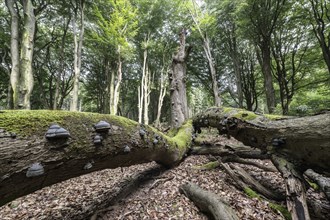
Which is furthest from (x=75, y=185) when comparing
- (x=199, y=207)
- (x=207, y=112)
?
(x=207, y=112)

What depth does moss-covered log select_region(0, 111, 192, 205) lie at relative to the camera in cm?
140

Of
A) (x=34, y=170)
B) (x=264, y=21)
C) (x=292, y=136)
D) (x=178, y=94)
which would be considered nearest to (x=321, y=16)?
(x=264, y=21)

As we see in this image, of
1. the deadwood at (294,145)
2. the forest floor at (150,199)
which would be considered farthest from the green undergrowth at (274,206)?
the deadwood at (294,145)

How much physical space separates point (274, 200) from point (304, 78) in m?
16.0

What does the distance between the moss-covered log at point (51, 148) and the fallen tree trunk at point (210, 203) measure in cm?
126

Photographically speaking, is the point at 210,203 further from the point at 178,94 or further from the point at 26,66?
the point at 26,66

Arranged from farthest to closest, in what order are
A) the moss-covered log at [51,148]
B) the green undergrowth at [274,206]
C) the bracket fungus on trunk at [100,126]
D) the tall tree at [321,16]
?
the tall tree at [321,16]
the green undergrowth at [274,206]
the bracket fungus on trunk at [100,126]
the moss-covered log at [51,148]

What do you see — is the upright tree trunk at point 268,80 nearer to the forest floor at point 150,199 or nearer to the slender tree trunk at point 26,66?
the forest floor at point 150,199

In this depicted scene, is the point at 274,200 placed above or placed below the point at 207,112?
below

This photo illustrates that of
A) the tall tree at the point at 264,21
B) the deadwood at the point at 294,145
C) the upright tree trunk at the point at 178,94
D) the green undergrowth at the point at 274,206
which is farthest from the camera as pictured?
the tall tree at the point at 264,21

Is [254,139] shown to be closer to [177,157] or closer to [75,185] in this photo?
[177,157]

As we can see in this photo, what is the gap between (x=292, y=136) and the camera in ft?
7.80

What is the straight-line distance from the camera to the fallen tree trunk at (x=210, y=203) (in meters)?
2.14

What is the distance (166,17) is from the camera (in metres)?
16.9
